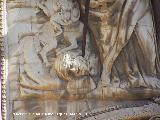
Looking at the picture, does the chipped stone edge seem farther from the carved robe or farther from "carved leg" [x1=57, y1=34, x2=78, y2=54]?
the carved robe

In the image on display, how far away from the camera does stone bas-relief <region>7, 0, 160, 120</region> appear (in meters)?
7.73

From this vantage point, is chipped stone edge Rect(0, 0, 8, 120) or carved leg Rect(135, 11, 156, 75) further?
carved leg Rect(135, 11, 156, 75)

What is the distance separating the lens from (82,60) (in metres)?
7.80

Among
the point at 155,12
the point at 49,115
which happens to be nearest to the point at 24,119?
the point at 49,115

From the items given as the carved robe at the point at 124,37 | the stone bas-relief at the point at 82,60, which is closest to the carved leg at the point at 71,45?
the stone bas-relief at the point at 82,60

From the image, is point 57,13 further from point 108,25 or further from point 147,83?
point 147,83

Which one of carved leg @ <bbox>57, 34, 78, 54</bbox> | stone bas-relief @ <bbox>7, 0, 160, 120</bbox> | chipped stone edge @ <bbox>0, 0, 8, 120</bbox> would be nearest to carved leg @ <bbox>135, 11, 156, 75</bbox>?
stone bas-relief @ <bbox>7, 0, 160, 120</bbox>

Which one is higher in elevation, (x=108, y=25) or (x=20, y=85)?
(x=108, y=25)

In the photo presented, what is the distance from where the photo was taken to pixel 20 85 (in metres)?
7.77

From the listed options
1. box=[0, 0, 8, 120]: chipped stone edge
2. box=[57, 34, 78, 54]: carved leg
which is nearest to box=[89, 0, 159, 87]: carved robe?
box=[57, 34, 78, 54]: carved leg

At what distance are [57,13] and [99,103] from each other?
1201mm

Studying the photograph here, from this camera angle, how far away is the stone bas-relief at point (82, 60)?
25.4ft

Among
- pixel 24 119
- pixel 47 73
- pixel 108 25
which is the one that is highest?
pixel 108 25

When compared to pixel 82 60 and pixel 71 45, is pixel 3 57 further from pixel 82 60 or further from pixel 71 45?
pixel 82 60
